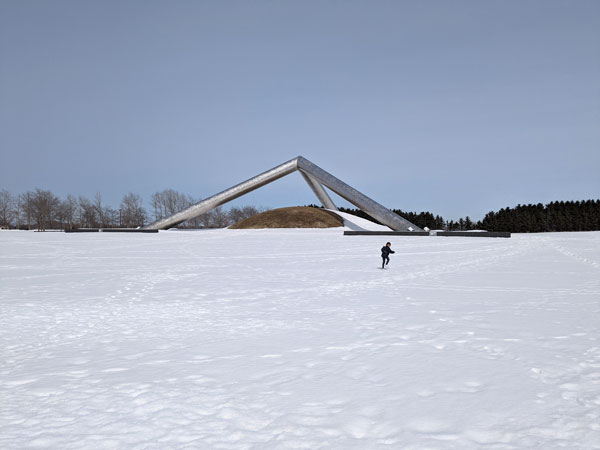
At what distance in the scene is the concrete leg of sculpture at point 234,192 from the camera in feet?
142

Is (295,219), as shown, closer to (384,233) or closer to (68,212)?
(384,233)

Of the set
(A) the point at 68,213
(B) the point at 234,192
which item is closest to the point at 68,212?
(A) the point at 68,213

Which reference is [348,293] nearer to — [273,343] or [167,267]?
[273,343]

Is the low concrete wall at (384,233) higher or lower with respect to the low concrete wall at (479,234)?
higher

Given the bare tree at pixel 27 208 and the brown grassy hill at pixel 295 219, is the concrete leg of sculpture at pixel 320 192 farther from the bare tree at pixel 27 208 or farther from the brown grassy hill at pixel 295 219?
the bare tree at pixel 27 208

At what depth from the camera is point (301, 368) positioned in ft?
13.6

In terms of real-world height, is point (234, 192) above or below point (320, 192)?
below

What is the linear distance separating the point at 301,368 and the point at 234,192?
40110 millimetres

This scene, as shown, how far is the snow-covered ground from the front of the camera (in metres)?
2.93

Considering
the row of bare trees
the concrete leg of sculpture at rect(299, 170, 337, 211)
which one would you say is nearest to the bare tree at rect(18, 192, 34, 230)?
the row of bare trees

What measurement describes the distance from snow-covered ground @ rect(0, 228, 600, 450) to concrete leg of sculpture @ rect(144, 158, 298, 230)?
115ft

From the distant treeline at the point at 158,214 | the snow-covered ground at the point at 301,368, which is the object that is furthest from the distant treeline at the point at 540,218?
the snow-covered ground at the point at 301,368

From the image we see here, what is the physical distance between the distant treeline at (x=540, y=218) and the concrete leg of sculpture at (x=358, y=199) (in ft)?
99.3

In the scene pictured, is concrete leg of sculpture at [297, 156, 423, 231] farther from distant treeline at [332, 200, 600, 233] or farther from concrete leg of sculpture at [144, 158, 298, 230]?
distant treeline at [332, 200, 600, 233]
